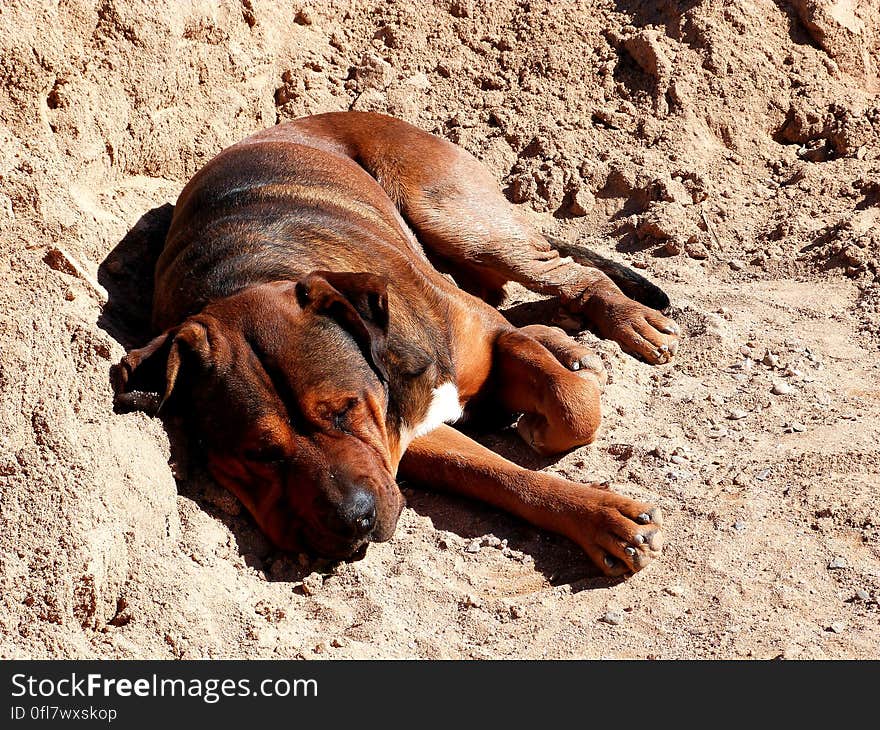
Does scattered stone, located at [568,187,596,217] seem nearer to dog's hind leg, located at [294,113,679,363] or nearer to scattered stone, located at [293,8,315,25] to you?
dog's hind leg, located at [294,113,679,363]

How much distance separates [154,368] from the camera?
448cm

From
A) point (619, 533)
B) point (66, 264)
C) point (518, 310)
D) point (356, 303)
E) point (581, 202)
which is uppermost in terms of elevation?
point (356, 303)

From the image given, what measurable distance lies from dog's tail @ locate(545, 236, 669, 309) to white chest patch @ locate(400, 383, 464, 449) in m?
1.73

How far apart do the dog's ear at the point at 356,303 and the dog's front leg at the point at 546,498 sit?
1.93 ft

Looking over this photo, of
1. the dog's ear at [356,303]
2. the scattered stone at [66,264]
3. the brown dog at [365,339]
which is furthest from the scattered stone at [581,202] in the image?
the scattered stone at [66,264]

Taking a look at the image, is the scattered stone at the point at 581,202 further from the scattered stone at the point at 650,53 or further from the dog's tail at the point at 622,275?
the scattered stone at the point at 650,53

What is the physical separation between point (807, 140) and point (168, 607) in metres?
6.05

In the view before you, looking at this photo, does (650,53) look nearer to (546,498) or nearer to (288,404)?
(546,498)

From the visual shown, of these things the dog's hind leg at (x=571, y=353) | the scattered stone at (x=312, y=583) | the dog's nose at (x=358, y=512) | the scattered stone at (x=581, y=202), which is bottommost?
the scattered stone at (x=312, y=583)

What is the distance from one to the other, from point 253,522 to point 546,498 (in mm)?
1211

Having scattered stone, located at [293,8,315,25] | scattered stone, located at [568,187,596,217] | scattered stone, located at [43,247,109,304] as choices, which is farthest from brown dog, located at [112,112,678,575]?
scattered stone, located at [293,8,315,25]

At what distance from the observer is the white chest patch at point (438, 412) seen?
16.6 ft

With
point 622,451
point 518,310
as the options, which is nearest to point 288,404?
point 622,451

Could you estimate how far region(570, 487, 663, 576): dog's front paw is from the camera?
455 centimetres
